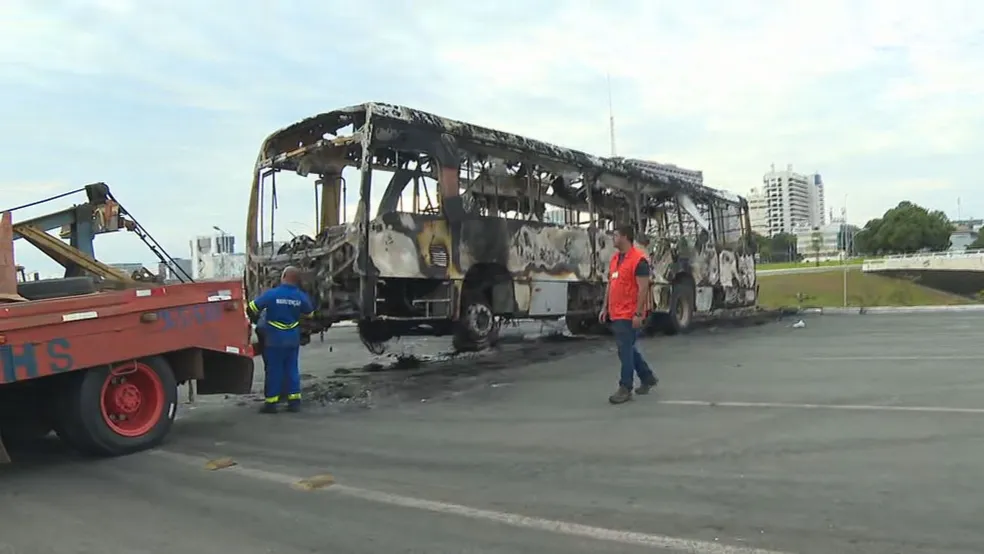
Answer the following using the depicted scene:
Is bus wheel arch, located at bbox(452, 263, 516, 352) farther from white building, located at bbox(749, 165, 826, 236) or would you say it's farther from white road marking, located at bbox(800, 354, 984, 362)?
white building, located at bbox(749, 165, 826, 236)

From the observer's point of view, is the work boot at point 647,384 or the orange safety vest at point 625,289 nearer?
the orange safety vest at point 625,289

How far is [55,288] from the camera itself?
20.6 ft

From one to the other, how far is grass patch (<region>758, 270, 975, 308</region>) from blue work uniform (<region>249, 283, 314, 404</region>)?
2020 cm

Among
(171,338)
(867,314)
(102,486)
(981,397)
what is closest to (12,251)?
(171,338)

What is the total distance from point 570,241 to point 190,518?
9.34m

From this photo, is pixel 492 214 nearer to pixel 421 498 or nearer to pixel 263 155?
pixel 263 155

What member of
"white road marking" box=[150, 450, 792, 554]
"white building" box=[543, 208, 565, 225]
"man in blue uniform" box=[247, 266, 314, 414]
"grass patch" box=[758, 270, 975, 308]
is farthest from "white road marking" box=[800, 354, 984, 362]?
"grass patch" box=[758, 270, 975, 308]

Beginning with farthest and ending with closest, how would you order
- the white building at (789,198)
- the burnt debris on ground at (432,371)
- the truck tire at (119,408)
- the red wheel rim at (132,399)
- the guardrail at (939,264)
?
the white building at (789,198)
the guardrail at (939,264)
the burnt debris on ground at (432,371)
the red wheel rim at (132,399)
the truck tire at (119,408)

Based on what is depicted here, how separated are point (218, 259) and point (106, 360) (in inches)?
283

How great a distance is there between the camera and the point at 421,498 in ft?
14.9

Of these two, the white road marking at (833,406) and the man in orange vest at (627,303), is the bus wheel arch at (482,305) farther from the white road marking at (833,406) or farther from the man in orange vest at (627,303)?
the white road marking at (833,406)

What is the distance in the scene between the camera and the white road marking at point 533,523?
358 centimetres

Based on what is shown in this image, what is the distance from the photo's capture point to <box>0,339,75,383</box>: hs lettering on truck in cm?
515

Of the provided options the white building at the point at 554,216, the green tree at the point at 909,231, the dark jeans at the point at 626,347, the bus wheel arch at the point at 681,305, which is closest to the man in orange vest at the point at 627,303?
the dark jeans at the point at 626,347
